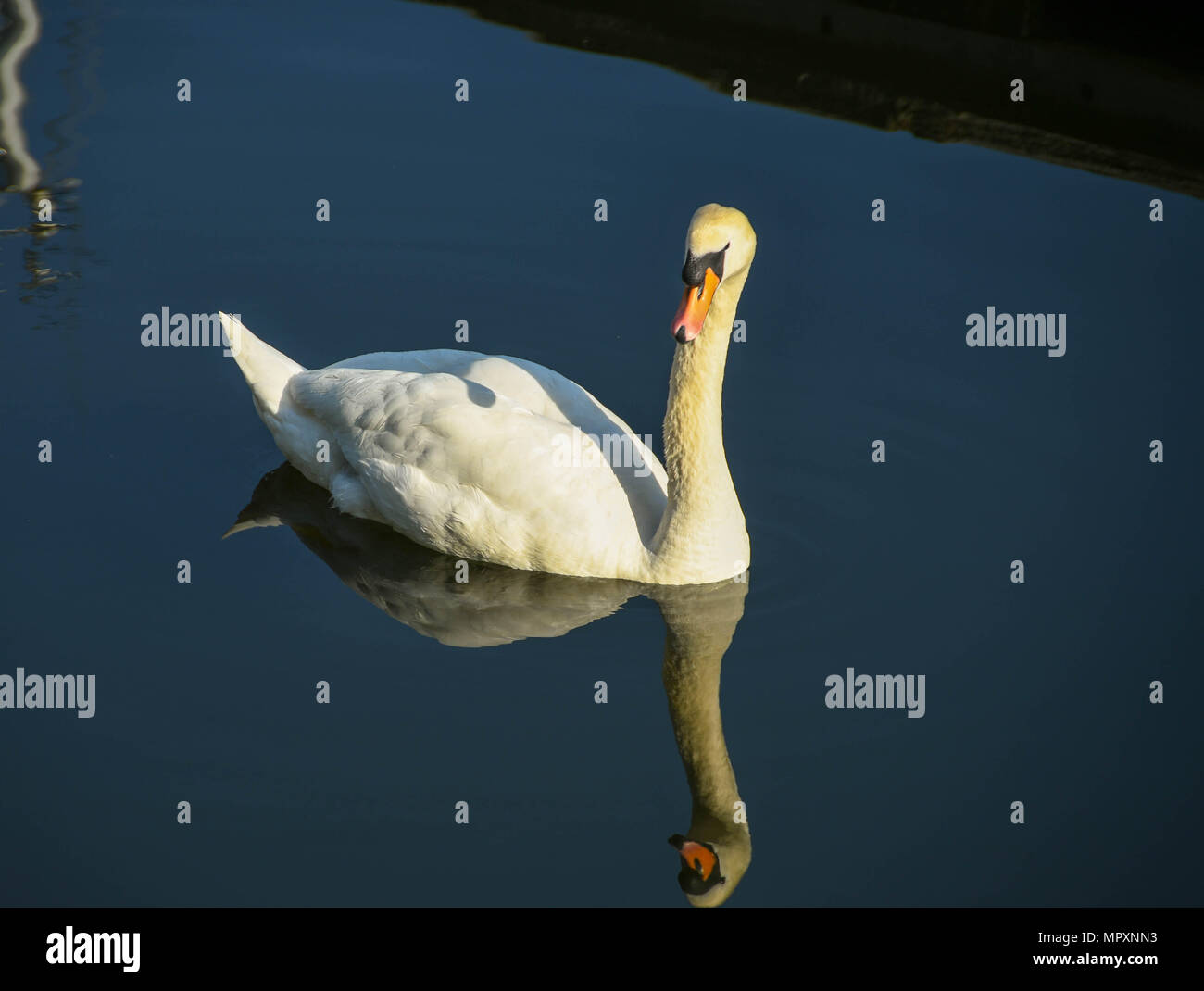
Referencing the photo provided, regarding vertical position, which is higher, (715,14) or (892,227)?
(715,14)

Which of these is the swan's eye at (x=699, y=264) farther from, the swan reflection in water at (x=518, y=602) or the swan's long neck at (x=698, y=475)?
the swan reflection in water at (x=518, y=602)

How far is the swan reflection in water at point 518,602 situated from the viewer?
350 inches

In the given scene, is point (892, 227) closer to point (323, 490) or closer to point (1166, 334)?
point (1166, 334)

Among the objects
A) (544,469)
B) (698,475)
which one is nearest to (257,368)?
(544,469)

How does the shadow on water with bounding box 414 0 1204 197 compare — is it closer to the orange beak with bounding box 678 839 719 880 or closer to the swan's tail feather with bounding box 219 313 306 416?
the swan's tail feather with bounding box 219 313 306 416

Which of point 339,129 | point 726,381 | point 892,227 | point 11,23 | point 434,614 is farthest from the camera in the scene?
point 11,23

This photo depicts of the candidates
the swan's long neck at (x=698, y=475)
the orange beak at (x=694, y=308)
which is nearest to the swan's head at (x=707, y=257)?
the orange beak at (x=694, y=308)

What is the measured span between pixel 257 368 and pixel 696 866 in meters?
4.76

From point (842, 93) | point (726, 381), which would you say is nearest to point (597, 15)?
point (842, 93)

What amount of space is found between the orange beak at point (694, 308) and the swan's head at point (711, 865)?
8.50ft

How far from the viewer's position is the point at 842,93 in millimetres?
16234

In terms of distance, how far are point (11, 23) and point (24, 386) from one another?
6946 millimetres

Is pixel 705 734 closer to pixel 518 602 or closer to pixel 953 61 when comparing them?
pixel 518 602

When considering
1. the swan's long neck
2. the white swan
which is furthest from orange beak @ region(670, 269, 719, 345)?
the swan's long neck
